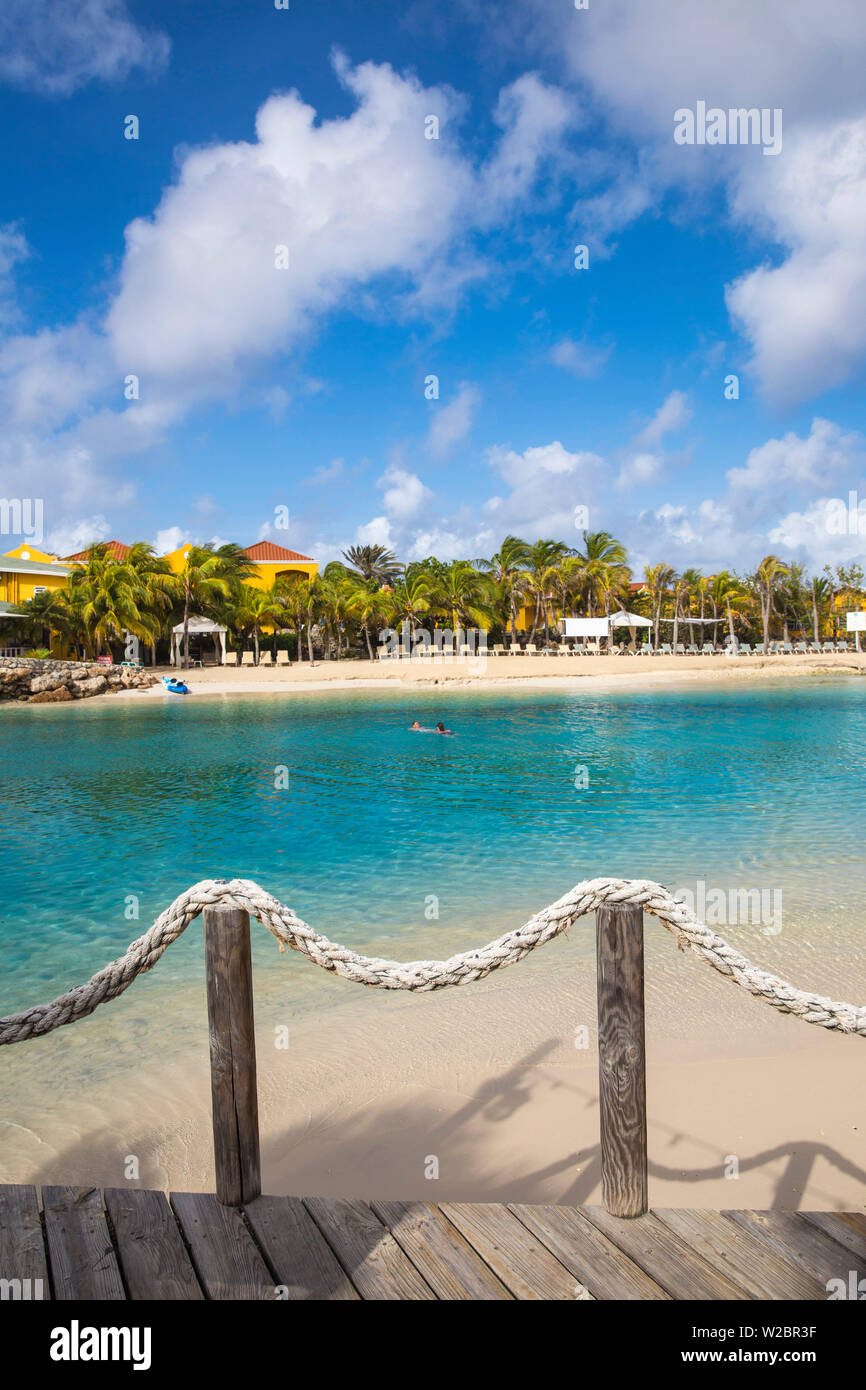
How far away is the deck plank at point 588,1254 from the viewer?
2.58 m

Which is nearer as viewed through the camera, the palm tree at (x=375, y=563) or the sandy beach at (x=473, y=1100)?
the sandy beach at (x=473, y=1100)

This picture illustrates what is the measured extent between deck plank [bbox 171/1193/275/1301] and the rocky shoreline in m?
39.6

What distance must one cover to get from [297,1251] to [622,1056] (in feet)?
4.18

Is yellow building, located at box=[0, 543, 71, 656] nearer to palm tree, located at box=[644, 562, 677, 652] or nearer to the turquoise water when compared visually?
Result: the turquoise water

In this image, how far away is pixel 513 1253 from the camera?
2.77 metres

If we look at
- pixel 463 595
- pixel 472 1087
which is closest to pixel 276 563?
pixel 463 595

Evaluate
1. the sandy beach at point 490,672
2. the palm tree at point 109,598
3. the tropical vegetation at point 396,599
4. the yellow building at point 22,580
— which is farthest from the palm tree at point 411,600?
the yellow building at point 22,580

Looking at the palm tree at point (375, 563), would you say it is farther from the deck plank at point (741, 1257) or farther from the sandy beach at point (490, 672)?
the deck plank at point (741, 1257)

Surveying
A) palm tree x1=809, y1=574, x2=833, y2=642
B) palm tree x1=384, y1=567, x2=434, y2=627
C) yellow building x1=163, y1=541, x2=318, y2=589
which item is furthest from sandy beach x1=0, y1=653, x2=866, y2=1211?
palm tree x1=809, y1=574, x2=833, y2=642

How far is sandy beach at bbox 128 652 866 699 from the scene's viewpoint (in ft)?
143

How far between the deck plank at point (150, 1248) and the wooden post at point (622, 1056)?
1.42 m
